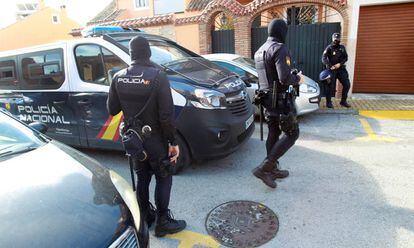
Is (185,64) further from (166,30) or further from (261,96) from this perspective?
(166,30)

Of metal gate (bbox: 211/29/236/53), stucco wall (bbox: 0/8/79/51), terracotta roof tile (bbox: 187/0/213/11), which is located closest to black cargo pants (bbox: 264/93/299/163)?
metal gate (bbox: 211/29/236/53)

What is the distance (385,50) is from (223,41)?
4583 mm

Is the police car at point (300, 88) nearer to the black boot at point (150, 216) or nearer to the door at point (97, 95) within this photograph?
the door at point (97, 95)

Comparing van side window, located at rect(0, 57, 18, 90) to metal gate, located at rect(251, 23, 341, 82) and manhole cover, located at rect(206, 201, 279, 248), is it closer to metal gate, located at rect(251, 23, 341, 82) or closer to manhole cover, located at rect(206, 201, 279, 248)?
manhole cover, located at rect(206, 201, 279, 248)

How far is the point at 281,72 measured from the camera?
3336 mm

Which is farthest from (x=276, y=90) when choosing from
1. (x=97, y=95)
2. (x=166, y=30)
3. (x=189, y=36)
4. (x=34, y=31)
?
(x=34, y=31)

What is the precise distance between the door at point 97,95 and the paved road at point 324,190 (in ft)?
1.77

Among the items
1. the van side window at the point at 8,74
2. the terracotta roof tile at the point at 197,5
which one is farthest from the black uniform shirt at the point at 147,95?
the terracotta roof tile at the point at 197,5

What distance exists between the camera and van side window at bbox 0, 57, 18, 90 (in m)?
5.12

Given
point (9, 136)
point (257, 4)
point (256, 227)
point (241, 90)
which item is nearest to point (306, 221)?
point (256, 227)

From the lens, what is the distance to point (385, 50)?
8.46 metres

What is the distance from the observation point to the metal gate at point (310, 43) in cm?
842

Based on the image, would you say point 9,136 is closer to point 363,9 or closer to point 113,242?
point 113,242

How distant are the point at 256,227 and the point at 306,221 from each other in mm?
504
